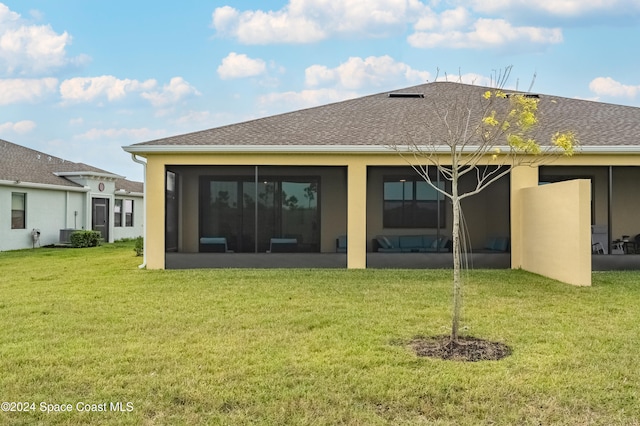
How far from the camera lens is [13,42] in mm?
19703

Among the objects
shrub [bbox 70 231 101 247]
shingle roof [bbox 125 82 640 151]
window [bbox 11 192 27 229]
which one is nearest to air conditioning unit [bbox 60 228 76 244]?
shrub [bbox 70 231 101 247]

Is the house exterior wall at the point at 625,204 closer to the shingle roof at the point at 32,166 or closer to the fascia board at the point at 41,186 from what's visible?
the fascia board at the point at 41,186

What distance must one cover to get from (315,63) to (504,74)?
14.0 meters

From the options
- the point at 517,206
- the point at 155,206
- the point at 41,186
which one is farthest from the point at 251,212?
the point at 41,186

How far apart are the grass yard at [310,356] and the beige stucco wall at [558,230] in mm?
521

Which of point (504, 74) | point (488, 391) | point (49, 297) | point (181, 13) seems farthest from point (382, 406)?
point (181, 13)

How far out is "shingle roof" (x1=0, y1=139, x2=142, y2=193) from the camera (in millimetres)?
19969

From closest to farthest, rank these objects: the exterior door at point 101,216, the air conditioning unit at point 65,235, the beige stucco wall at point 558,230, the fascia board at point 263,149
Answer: the beige stucco wall at point 558,230 < the fascia board at point 263,149 < the air conditioning unit at point 65,235 < the exterior door at point 101,216

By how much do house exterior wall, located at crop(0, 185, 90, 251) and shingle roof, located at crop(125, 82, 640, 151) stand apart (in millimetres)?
10092

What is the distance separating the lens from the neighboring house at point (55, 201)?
19.4m

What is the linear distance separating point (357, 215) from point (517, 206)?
3.75 m

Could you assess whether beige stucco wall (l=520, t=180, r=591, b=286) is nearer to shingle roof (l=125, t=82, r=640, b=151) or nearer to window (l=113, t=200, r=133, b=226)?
shingle roof (l=125, t=82, r=640, b=151)

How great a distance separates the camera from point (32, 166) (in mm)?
21906

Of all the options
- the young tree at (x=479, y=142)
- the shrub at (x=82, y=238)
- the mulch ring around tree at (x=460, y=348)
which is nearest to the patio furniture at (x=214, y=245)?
the young tree at (x=479, y=142)
